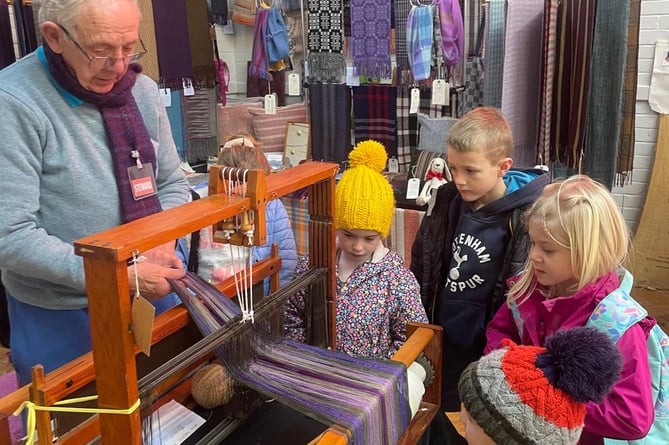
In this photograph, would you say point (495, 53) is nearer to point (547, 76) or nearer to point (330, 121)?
point (547, 76)

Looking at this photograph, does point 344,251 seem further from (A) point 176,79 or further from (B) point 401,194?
(A) point 176,79

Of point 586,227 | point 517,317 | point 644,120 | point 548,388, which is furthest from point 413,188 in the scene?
point 548,388

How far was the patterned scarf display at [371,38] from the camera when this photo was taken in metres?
3.75

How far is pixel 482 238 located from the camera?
5.85 ft

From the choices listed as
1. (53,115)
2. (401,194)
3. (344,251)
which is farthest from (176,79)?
(53,115)

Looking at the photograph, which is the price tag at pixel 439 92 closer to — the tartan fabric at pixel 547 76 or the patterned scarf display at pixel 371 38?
the patterned scarf display at pixel 371 38

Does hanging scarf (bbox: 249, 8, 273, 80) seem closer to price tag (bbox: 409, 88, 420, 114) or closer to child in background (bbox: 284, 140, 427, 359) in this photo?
price tag (bbox: 409, 88, 420, 114)

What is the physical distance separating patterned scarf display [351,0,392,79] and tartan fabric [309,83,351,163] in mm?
197

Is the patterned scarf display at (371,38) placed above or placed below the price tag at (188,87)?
above

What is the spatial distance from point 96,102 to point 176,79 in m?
2.64

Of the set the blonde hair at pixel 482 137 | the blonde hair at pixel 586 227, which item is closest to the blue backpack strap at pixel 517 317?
the blonde hair at pixel 586 227

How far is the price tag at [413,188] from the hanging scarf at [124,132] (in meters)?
2.10

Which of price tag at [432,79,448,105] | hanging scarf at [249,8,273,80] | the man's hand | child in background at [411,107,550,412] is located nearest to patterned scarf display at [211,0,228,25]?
hanging scarf at [249,8,273,80]

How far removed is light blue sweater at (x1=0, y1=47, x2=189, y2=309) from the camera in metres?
1.18
